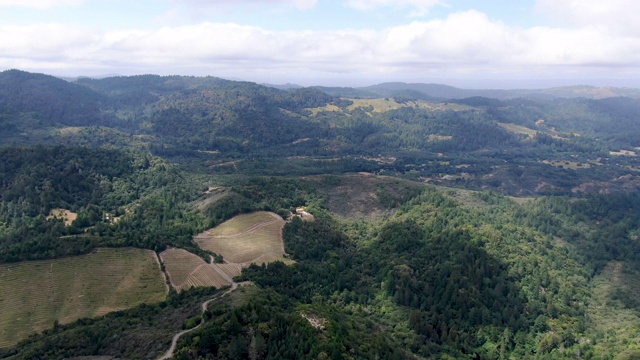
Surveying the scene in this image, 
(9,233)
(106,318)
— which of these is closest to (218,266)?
(106,318)

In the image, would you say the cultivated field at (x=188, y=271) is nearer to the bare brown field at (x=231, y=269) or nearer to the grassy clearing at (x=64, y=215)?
the bare brown field at (x=231, y=269)

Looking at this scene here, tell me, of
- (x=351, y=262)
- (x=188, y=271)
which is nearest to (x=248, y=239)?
(x=188, y=271)

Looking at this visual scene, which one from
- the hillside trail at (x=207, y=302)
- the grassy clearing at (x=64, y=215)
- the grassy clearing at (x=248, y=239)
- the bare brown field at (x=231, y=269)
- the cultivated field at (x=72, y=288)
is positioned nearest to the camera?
the hillside trail at (x=207, y=302)

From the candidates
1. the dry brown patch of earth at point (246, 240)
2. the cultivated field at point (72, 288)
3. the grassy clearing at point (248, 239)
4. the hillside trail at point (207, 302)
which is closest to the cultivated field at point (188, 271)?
the hillside trail at point (207, 302)

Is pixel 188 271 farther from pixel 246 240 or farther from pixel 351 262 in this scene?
pixel 351 262

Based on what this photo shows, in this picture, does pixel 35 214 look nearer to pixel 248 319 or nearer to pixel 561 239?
pixel 248 319

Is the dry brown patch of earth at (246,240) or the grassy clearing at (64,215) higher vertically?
the grassy clearing at (64,215)
